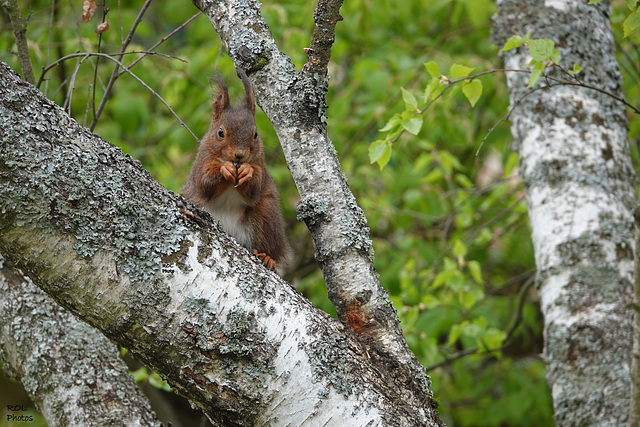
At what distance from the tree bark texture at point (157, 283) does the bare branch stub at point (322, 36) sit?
51 cm

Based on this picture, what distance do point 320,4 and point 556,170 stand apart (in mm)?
1201

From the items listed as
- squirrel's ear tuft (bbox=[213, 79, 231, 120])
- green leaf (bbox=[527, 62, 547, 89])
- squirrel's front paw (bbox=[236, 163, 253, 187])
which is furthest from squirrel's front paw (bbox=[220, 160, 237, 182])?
green leaf (bbox=[527, 62, 547, 89])

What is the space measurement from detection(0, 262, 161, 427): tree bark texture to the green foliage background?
1779 millimetres

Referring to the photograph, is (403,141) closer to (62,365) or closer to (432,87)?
(432,87)

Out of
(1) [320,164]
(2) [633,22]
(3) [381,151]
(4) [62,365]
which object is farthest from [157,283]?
(2) [633,22]

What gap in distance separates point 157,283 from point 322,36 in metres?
0.73

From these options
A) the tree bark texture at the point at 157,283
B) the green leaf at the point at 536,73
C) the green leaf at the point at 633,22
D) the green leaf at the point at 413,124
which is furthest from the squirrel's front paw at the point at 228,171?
the green leaf at the point at 633,22

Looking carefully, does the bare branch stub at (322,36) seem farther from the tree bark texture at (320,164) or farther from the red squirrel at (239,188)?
the red squirrel at (239,188)

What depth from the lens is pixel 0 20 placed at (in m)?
4.58

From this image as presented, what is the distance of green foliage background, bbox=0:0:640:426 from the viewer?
3.82m

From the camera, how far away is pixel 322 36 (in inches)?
61.6

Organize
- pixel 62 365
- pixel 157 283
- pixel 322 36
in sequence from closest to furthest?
pixel 157 283
pixel 322 36
pixel 62 365

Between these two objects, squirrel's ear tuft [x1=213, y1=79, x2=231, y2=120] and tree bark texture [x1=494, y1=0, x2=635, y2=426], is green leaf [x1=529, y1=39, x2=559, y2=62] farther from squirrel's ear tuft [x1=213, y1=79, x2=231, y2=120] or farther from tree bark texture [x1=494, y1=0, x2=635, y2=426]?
squirrel's ear tuft [x1=213, y1=79, x2=231, y2=120]

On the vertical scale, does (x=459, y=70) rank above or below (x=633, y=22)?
below
